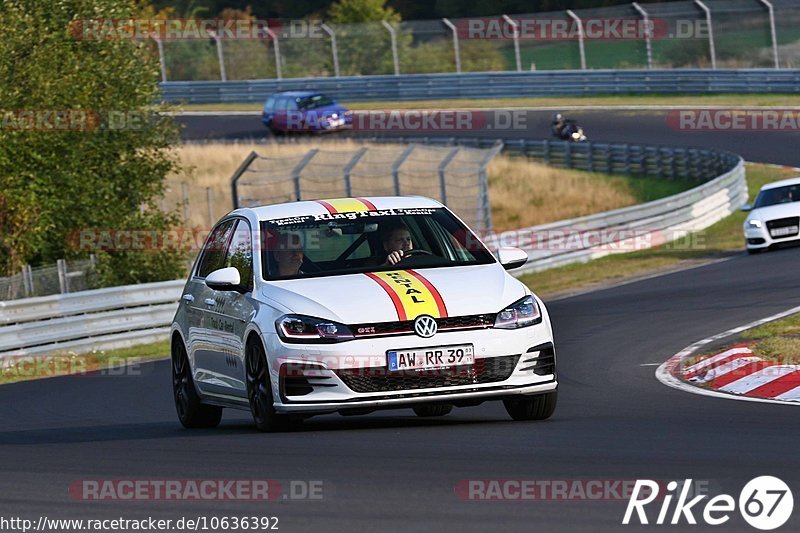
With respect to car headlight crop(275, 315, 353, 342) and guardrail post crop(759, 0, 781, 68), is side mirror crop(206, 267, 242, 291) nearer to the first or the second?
car headlight crop(275, 315, 353, 342)

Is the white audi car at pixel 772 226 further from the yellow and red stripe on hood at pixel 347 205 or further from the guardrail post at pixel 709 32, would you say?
the guardrail post at pixel 709 32

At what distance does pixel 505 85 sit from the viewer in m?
55.1

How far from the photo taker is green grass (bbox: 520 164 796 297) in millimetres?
25078

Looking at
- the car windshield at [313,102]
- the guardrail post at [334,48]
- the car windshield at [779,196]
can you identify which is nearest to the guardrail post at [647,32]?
the car windshield at [313,102]

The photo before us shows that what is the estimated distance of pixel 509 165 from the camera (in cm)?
4344

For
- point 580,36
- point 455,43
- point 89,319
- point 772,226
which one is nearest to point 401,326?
point 89,319

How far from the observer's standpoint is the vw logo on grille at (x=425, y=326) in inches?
363

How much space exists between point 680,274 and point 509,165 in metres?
20.0

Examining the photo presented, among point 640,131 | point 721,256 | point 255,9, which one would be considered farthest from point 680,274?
point 255,9

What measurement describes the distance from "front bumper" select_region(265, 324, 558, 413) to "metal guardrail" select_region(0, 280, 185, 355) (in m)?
12.0

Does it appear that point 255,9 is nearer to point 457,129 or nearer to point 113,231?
point 457,129

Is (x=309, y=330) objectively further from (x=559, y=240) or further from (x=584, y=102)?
(x=584, y=102)

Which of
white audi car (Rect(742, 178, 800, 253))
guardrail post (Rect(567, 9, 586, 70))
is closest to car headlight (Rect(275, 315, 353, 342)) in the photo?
white audi car (Rect(742, 178, 800, 253))

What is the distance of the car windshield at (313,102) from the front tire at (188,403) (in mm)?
40945
